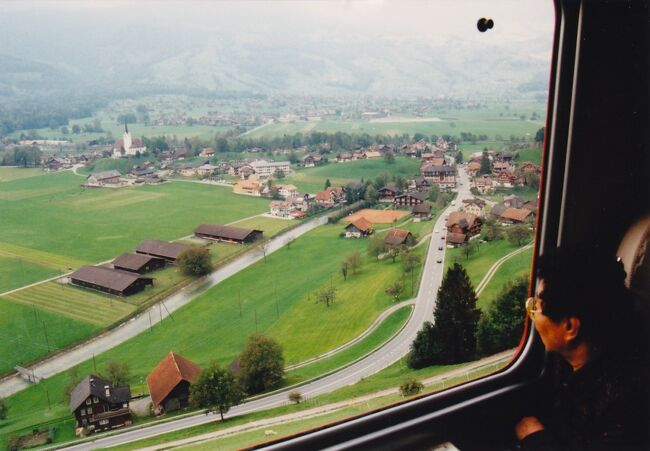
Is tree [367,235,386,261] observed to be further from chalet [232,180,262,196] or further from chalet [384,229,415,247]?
chalet [232,180,262,196]

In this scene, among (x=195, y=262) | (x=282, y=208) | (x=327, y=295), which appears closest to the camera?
(x=195, y=262)

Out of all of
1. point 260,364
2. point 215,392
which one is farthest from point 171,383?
point 260,364

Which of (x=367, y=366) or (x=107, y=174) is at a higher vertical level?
Result: (x=107, y=174)

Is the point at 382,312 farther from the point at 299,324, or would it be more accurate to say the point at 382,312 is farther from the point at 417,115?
the point at 417,115

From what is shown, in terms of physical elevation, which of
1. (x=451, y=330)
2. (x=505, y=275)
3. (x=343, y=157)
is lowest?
(x=451, y=330)

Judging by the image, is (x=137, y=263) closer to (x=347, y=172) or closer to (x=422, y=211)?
Result: (x=422, y=211)

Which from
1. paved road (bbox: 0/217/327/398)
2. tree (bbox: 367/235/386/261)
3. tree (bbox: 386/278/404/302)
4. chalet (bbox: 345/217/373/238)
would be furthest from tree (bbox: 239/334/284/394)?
chalet (bbox: 345/217/373/238)
